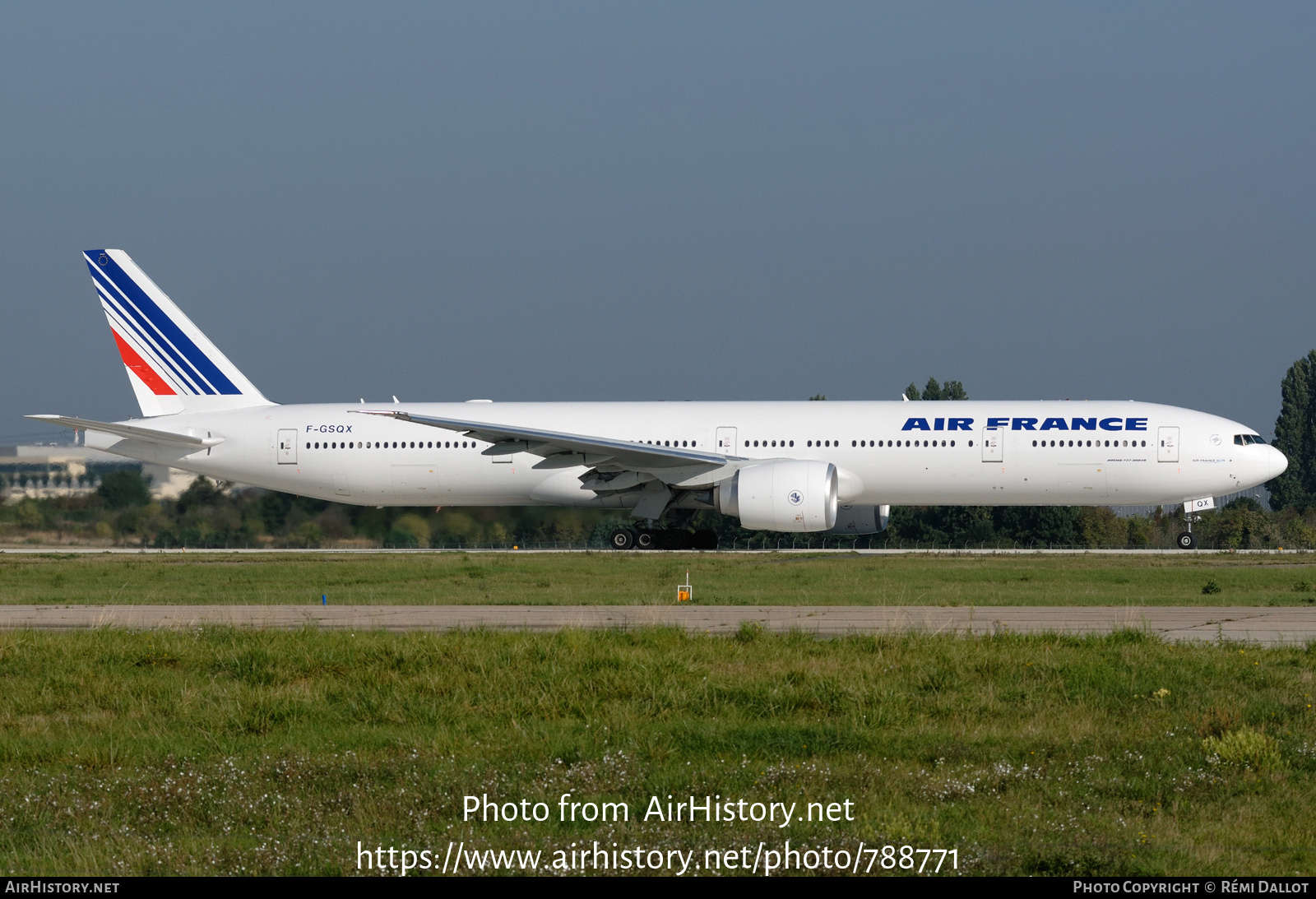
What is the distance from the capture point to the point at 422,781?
8.94 metres

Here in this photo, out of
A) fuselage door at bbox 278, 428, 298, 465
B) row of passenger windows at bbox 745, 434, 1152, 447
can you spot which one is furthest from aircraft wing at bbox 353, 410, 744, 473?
fuselage door at bbox 278, 428, 298, 465

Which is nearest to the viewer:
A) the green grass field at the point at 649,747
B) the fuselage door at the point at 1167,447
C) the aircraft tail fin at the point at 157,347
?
the green grass field at the point at 649,747

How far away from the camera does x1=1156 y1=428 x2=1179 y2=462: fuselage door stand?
1332 inches

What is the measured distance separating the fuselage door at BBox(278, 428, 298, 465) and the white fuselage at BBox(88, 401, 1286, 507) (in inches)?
1.6

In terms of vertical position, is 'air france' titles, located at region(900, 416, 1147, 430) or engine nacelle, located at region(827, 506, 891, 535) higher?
Result: 'air france' titles, located at region(900, 416, 1147, 430)

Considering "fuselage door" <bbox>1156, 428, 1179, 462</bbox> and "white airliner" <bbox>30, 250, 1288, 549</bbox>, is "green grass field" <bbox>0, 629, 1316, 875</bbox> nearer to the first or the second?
"white airliner" <bbox>30, 250, 1288, 549</bbox>

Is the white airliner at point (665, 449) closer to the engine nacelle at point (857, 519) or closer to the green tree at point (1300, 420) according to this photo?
the engine nacelle at point (857, 519)

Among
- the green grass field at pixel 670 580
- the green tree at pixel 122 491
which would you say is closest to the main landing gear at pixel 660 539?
the green grass field at pixel 670 580

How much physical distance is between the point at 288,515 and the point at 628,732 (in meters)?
29.6

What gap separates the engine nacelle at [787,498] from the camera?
105 feet

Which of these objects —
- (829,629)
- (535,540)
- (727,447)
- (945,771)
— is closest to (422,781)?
(945,771)

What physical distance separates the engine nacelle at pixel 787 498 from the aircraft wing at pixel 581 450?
1.58 meters

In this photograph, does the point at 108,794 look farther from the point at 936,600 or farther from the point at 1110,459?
the point at 1110,459

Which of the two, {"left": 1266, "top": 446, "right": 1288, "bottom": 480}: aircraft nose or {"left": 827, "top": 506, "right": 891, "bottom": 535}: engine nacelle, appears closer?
{"left": 1266, "top": 446, "right": 1288, "bottom": 480}: aircraft nose
